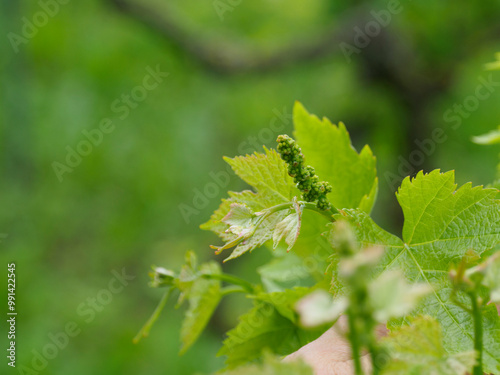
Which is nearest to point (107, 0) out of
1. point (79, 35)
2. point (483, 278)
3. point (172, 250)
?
point (79, 35)

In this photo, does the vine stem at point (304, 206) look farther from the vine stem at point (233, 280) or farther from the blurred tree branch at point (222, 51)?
the blurred tree branch at point (222, 51)

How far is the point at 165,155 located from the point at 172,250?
0.50 meters

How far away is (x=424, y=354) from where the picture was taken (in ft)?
0.68

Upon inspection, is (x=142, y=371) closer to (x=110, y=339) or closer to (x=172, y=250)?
(x=110, y=339)

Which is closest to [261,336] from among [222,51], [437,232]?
[437,232]

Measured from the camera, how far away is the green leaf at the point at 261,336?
0.37 meters

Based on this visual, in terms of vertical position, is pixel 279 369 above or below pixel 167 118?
above

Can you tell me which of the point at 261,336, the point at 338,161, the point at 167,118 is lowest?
the point at 167,118

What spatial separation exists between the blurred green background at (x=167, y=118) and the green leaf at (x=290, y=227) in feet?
5.89

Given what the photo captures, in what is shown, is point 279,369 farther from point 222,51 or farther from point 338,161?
point 222,51

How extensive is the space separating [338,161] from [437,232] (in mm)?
98

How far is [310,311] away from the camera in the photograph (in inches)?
6.1

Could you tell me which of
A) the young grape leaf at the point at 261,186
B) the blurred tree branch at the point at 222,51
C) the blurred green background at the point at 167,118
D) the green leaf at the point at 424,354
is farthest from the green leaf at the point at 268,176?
the blurred tree branch at the point at 222,51

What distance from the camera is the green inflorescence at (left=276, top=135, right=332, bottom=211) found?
10.8 inches
